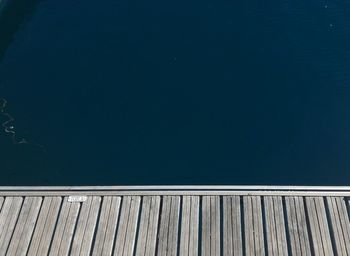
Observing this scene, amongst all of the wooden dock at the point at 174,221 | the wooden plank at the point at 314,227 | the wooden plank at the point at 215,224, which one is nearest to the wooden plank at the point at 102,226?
the wooden dock at the point at 174,221

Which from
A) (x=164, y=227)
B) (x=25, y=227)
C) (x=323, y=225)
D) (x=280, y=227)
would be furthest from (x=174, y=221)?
(x=25, y=227)

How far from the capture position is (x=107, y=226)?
12.1 meters

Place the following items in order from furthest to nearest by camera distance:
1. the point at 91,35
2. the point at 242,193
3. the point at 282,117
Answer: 1. the point at 91,35
2. the point at 282,117
3. the point at 242,193

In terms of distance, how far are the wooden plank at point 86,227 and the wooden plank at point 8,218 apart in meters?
1.76

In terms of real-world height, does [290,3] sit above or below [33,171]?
above

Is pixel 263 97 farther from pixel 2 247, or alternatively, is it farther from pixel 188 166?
pixel 2 247

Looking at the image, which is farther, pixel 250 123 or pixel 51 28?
pixel 51 28

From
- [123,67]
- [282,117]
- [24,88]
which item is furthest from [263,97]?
[24,88]

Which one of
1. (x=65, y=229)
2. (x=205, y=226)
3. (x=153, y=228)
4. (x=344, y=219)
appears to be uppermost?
(x=344, y=219)

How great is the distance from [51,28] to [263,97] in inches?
448

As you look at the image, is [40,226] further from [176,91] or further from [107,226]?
[176,91]

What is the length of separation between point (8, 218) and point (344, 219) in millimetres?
8849

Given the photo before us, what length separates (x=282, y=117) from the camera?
18500 millimetres

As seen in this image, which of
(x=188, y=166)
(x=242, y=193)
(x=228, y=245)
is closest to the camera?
(x=228, y=245)
